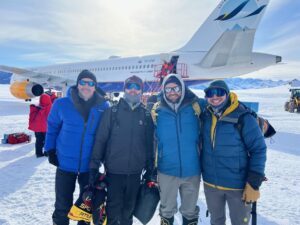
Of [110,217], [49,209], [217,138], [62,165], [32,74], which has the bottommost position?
[49,209]

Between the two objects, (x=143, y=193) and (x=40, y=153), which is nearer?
(x=143, y=193)

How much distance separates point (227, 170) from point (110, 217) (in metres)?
1.38

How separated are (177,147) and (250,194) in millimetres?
861

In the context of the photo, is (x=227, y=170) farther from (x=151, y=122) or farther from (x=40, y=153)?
(x=40, y=153)

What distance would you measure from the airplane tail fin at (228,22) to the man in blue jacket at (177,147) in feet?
32.5

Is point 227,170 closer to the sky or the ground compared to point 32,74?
closer to the ground

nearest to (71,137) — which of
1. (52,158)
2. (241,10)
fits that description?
(52,158)

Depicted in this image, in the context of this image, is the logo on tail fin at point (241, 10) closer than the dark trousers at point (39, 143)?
No

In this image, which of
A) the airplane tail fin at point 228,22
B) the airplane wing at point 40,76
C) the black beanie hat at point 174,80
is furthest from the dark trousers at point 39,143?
the airplane wing at point 40,76

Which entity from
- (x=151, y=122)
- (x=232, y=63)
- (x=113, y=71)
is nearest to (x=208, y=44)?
(x=232, y=63)

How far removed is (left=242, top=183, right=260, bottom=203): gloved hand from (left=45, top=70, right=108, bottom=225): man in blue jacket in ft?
5.69

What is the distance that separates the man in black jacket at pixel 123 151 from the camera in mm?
2910

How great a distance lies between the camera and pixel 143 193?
305cm

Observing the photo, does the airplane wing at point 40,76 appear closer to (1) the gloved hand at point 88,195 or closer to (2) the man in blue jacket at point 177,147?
(1) the gloved hand at point 88,195
